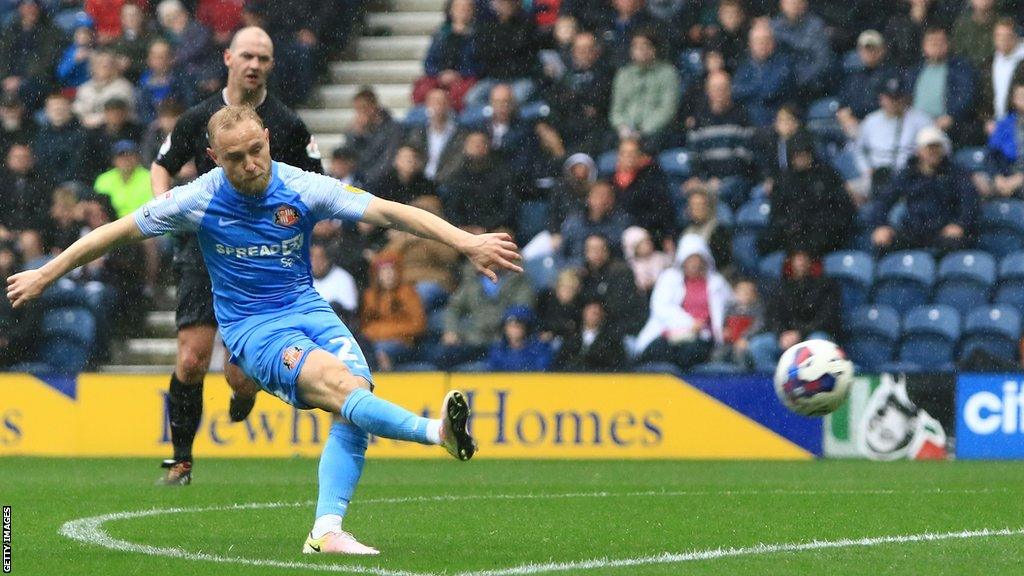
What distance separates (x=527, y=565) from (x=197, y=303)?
4.04m

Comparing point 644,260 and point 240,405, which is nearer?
point 240,405

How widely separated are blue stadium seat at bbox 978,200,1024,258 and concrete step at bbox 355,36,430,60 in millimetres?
7111

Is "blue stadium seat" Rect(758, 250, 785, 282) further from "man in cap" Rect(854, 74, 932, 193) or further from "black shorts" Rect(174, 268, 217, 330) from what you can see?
"black shorts" Rect(174, 268, 217, 330)

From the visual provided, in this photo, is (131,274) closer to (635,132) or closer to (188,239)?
(635,132)

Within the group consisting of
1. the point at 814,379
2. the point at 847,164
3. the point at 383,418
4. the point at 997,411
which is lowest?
the point at 997,411

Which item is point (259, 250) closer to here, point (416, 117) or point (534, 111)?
point (534, 111)

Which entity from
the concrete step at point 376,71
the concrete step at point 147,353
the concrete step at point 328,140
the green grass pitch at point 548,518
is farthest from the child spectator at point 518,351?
the concrete step at point 376,71

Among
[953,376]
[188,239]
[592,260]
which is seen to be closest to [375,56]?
[592,260]

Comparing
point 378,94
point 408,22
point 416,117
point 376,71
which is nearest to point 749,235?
point 416,117

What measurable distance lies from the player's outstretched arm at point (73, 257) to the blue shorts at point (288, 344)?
0.62 m

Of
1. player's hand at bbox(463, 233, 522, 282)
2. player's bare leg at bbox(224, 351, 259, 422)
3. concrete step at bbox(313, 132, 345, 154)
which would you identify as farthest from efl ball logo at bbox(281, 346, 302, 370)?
concrete step at bbox(313, 132, 345, 154)

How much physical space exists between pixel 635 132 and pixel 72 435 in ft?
19.0

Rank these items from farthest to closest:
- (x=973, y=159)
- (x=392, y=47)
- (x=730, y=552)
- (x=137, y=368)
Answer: (x=392, y=47) → (x=137, y=368) → (x=973, y=159) → (x=730, y=552)

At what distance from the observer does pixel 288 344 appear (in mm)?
7109
